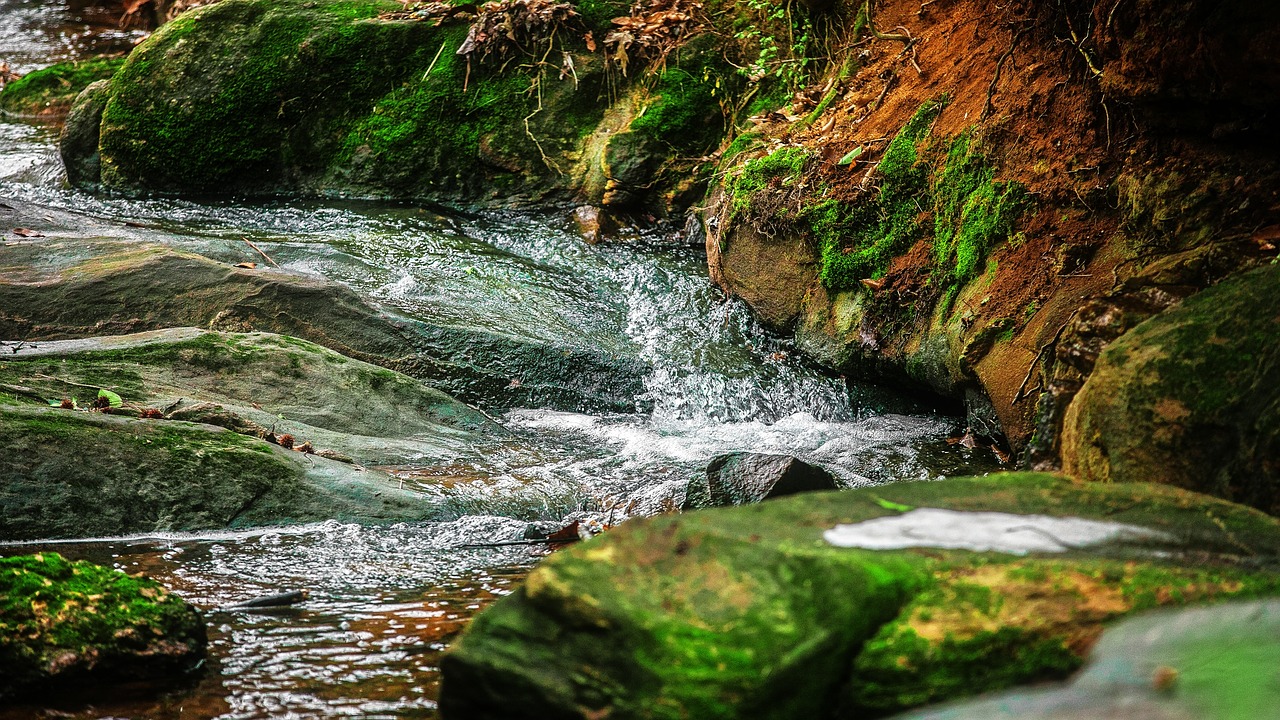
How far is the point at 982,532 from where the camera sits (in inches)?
100

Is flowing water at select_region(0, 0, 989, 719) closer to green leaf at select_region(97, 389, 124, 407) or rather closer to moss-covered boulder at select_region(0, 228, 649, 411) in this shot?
moss-covered boulder at select_region(0, 228, 649, 411)

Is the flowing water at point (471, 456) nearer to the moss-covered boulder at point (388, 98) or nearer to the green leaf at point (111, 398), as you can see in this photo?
the moss-covered boulder at point (388, 98)

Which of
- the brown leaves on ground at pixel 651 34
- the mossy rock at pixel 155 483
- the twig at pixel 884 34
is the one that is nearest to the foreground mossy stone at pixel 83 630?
the mossy rock at pixel 155 483

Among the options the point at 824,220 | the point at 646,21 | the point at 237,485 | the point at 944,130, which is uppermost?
the point at 646,21

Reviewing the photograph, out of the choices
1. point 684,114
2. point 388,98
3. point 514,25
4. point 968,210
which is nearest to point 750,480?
point 968,210

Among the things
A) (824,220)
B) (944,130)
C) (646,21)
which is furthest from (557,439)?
(646,21)

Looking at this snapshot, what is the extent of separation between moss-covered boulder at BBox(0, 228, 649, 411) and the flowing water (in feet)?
0.53

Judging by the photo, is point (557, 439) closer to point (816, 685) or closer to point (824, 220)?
point (824, 220)

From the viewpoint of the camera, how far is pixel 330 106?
31.4 ft

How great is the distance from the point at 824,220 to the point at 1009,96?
56.2 inches

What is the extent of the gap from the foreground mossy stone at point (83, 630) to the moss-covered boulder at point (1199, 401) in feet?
10.8

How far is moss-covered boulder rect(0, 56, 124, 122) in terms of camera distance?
12.0 m

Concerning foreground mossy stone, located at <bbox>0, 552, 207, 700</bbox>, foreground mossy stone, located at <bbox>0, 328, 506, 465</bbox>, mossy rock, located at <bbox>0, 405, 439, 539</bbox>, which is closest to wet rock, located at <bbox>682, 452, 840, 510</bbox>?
mossy rock, located at <bbox>0, 405, 439, 539</bbox>

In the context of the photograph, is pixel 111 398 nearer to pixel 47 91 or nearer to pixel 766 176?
pixel 766 176
